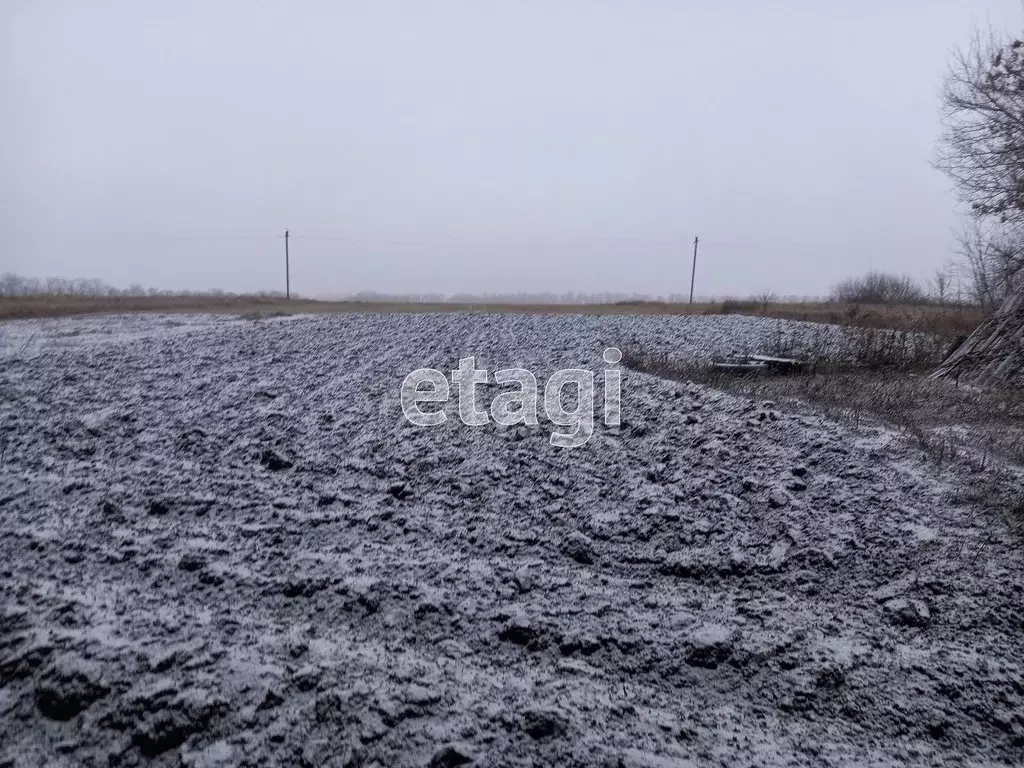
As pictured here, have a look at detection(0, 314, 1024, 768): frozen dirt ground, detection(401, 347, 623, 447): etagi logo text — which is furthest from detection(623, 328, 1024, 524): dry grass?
detection(401, 347, 623, 447): etagi logo text

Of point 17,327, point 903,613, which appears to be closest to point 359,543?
point 903,613

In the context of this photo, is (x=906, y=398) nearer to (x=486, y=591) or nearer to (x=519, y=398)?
(x=519, y=398)

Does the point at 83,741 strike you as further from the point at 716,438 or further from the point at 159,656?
the point at 716,438

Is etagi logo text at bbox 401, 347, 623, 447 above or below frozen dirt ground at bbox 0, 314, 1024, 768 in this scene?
above

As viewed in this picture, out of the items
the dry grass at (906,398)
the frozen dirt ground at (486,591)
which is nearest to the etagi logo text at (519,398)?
the frozen dirt ground at (486,591)

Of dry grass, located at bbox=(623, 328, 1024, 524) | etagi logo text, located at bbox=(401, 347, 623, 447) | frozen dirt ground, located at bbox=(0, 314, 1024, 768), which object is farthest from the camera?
etagi logo text, located at bbox=(401, 347, 623, 447)

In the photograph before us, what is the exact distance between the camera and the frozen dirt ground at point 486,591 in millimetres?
1468

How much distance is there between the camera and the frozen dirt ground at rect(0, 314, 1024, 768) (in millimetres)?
1468

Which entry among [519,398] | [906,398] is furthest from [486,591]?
[906,398]

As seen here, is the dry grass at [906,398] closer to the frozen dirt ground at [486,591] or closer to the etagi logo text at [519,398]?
the frozen dirt ground at [486,591]

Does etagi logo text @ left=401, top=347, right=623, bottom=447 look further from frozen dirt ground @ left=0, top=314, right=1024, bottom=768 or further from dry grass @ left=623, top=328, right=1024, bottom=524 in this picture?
dry grass @ left=623, top=328, right=1024, bottom=524

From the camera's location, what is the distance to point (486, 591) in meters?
1.99

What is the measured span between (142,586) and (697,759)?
1478 mm

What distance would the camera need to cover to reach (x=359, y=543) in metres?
2.22
